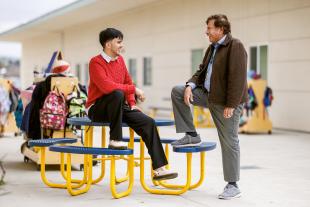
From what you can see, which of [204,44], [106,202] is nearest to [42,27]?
[204,44]

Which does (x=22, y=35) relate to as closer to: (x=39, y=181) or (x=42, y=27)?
(x=42, y=27)

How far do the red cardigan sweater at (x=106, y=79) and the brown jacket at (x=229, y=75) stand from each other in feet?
2.82

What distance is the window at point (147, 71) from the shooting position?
88.5ft

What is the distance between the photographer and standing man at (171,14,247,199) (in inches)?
256

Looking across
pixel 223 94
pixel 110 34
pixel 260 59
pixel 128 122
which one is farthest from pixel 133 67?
pixel 223 94

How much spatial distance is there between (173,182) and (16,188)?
5.91 ft

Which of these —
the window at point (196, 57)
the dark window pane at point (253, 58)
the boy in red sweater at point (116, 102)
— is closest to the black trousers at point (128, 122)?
the boy in red sweater at point (116, 102)

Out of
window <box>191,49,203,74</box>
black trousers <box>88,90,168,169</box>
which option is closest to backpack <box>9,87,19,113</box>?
black trousers <box>88,90,168,169</box>

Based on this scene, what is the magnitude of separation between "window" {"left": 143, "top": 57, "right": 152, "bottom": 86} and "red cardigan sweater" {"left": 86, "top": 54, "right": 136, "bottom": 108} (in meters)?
19.8

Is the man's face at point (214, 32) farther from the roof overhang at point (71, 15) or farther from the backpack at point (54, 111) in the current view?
the roof overhang at point (71, 15)

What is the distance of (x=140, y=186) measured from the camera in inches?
298

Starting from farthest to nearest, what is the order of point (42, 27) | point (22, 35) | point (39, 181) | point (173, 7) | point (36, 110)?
point (22, 35) < point (42, 27) < point (173, 7) < point (36, 110) < point (39, 181)

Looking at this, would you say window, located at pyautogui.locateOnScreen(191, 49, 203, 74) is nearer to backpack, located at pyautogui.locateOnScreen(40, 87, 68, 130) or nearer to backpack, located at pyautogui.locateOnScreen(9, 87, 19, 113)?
backpack, located at pyautogui.locateOnScreen(9, 87, 19, 113)

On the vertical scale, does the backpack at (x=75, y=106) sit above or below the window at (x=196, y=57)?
below
